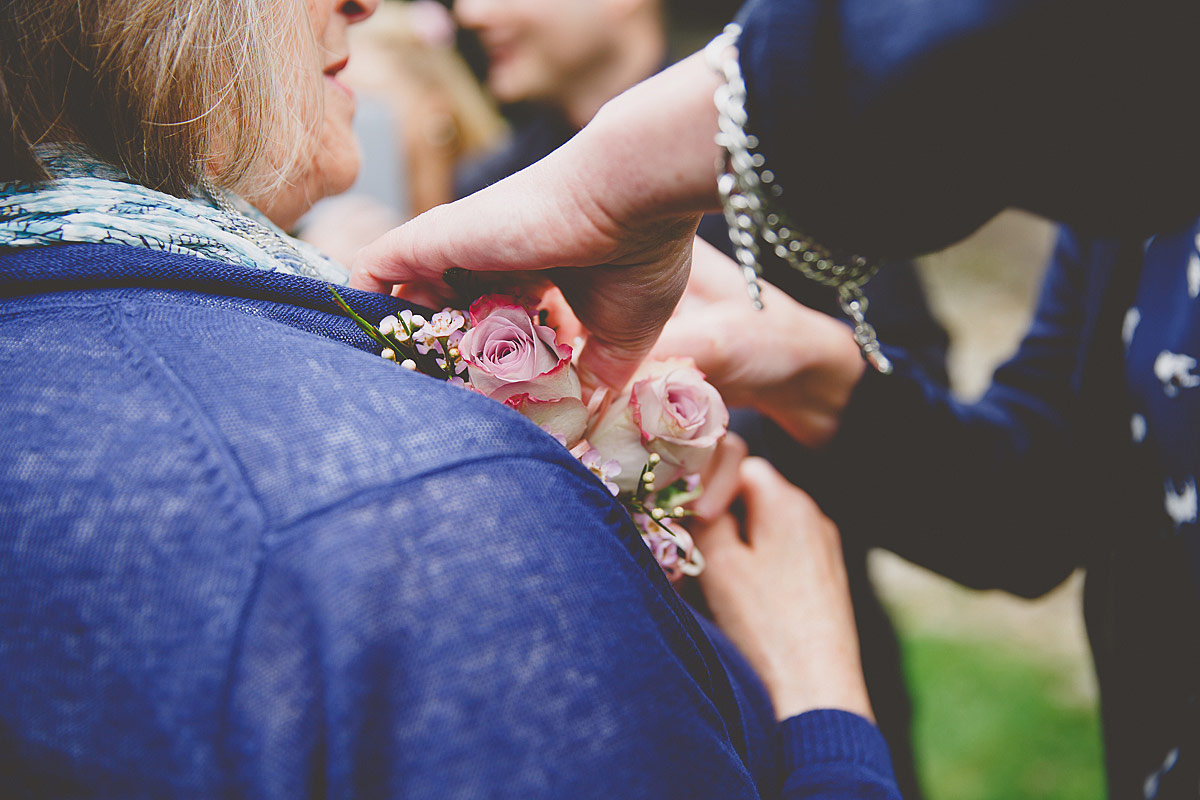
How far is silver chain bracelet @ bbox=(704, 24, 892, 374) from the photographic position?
637 millimetres

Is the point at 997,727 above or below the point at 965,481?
below

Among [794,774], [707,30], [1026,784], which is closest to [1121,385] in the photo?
[794,774]

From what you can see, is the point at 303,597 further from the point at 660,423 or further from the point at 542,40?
the point at 542,40

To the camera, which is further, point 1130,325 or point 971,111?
point 1130,325

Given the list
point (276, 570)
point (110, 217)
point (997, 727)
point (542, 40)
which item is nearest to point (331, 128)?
point (110, 217)

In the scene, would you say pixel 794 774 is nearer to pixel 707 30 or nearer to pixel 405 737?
pixel 405 737

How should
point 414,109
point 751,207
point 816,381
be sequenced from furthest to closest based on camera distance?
point 414,109, point 816,381, point 751,207

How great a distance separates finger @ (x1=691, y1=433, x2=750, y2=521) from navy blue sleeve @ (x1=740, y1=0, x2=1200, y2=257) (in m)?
0.60

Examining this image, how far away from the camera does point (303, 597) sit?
51cm

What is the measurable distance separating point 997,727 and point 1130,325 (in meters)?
2.54

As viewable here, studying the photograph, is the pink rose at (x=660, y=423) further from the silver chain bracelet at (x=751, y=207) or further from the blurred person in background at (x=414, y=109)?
the blurred person in background at (x=414, y=109)

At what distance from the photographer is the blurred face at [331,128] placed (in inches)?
40.3

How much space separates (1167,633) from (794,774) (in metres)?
A: 0.71

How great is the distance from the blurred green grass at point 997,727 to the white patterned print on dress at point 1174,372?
2.21 m
